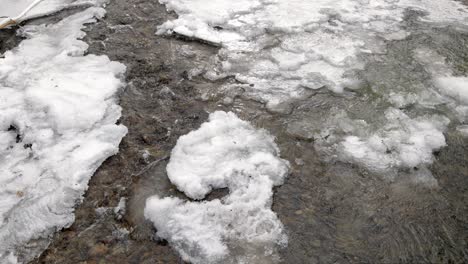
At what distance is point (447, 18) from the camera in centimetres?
407

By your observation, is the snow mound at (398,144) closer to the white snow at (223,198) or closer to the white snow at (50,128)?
the white snow at (223,198)

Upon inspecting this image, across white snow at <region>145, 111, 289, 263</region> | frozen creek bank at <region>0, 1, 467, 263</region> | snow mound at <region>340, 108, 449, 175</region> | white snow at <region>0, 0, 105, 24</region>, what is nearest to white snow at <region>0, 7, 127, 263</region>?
frozen creek bank at <region>0, 1, 467, 263</region>

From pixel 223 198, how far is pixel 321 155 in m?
0.79

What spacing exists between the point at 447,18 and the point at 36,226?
14.7 feet

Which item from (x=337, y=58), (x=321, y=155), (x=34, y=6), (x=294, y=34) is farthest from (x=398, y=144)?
(x=34, y=6)

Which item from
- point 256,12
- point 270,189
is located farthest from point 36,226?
point 256,12

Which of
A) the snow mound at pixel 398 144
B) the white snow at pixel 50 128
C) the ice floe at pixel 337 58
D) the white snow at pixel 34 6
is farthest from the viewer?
the white snow at pixel 34 6

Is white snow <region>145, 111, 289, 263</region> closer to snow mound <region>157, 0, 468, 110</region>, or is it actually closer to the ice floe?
the ice floe

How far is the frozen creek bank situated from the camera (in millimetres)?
2068

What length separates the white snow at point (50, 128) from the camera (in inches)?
85.7

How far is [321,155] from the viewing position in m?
2.57

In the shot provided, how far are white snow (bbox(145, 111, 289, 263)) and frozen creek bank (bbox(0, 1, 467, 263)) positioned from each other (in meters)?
0.08

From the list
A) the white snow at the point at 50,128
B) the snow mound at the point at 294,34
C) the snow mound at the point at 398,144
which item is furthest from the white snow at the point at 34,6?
the snow mound at the point at 398,144

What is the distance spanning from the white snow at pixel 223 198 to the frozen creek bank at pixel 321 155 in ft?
0.26
